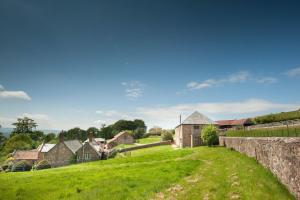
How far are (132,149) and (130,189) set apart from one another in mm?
48876

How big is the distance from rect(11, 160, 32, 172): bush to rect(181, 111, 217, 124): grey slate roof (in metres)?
46.9

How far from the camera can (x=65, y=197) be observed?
40.3ft

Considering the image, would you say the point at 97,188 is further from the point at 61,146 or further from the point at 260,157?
the point at 61,146

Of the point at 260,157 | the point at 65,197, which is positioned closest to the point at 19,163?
the point at 65,197

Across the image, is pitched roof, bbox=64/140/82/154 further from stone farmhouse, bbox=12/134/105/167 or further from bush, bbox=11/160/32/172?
bush, bbox=11/160/32/172

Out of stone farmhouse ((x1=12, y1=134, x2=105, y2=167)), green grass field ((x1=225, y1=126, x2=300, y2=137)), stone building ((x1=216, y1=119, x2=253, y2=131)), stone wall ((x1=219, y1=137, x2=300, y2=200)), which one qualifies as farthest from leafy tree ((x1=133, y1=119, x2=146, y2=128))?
stone wall ((x1=219, y1=137, x2=300, y2=200))

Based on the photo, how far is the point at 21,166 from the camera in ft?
182

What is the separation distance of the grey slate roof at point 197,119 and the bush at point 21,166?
46866 mm

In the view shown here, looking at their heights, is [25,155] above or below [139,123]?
below

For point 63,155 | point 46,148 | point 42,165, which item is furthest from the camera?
point 46,148

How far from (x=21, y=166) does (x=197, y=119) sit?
5114 centimetres

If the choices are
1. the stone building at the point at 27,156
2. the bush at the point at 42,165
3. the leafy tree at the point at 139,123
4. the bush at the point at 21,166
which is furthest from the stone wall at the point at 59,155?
the leafy tree at the point at 139,123

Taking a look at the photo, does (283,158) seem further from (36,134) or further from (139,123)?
(139,123)

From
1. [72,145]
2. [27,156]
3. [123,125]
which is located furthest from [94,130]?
[72,145]
